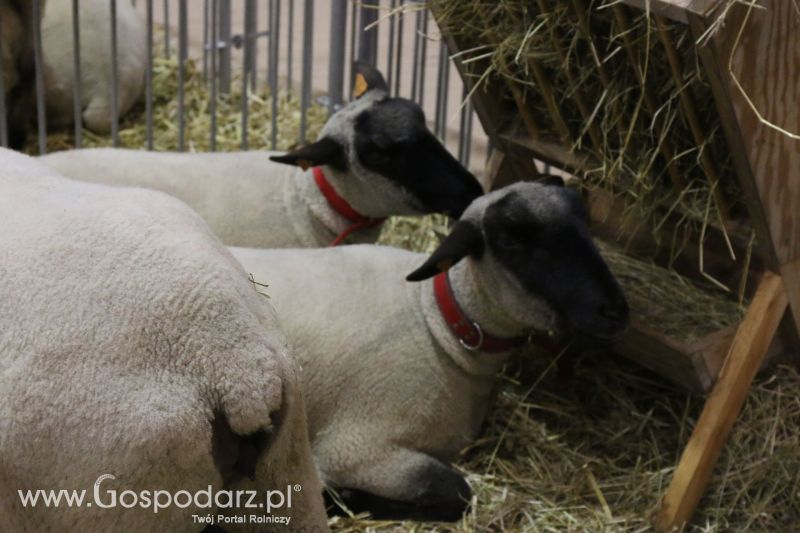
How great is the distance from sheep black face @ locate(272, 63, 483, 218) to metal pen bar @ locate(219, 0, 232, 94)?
1399mm

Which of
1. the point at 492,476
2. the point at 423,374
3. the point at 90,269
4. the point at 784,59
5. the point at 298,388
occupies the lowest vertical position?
the point at 492,476

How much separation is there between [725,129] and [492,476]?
126 centimetres

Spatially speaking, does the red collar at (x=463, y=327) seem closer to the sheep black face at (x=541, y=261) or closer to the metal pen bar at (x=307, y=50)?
the sheep black face at (x=541, y=261)

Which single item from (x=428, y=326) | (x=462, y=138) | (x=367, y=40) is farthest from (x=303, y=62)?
(x=428, y=326)

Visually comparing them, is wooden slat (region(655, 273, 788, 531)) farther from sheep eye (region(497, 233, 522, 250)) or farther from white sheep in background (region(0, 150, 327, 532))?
white sheep in background (region(0, 150, 327, 532))

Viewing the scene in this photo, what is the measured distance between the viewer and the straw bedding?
313 cm

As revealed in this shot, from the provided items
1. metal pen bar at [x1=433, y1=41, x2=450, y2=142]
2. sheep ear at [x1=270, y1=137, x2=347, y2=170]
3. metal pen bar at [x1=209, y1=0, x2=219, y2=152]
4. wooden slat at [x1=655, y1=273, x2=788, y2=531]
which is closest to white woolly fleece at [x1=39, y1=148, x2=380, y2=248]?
sheep ear at [x1=270, y1=137, x2=347, y2=170]

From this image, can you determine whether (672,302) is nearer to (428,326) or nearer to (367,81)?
(428,326)

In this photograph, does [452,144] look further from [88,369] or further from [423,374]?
[88,369]

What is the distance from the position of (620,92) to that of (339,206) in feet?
4.12

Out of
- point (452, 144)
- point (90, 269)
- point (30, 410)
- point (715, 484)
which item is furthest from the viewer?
point (452, 144)

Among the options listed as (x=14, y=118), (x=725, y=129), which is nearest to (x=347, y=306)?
(x=725, y=129)

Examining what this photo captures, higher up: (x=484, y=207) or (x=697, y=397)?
(x=484, y=207)

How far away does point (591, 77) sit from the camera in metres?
3.17
